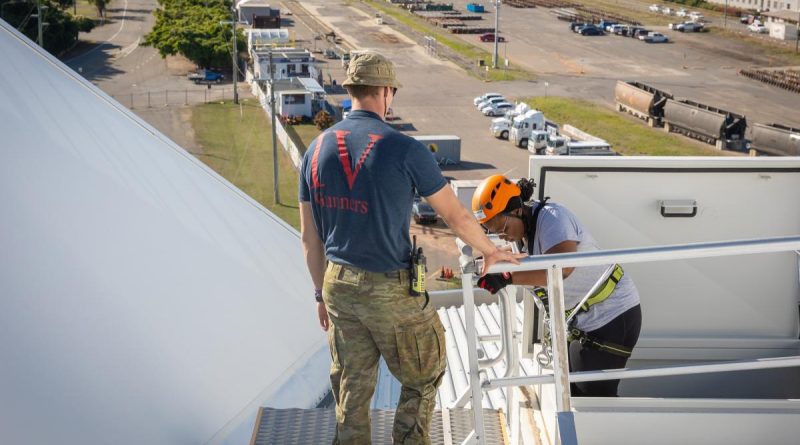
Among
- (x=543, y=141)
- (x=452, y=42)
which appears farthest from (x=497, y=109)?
(x=452, y=42)

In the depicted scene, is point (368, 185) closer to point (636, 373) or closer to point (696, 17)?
point (636, 373)

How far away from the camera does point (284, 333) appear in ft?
26.9

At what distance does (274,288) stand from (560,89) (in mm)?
65414

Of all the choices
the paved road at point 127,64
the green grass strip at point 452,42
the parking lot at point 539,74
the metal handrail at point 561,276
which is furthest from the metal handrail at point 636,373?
the green grass strip at point 452,42

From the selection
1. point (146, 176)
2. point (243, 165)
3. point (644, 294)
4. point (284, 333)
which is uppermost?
point (146, 176)

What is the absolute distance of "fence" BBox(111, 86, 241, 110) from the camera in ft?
208

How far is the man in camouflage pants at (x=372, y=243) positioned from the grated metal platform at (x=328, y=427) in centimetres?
69

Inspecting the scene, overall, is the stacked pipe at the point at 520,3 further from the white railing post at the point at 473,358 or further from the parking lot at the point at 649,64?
the white railing post at the point at 473,358

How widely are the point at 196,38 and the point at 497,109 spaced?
26.0 metres

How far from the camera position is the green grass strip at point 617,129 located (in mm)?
54125

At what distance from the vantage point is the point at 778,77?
73.1 m

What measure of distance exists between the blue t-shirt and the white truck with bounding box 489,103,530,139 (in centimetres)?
5350

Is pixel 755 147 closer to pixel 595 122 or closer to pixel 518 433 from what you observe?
pixel 595 122

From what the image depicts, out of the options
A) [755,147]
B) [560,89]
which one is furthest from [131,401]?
[560,89]
